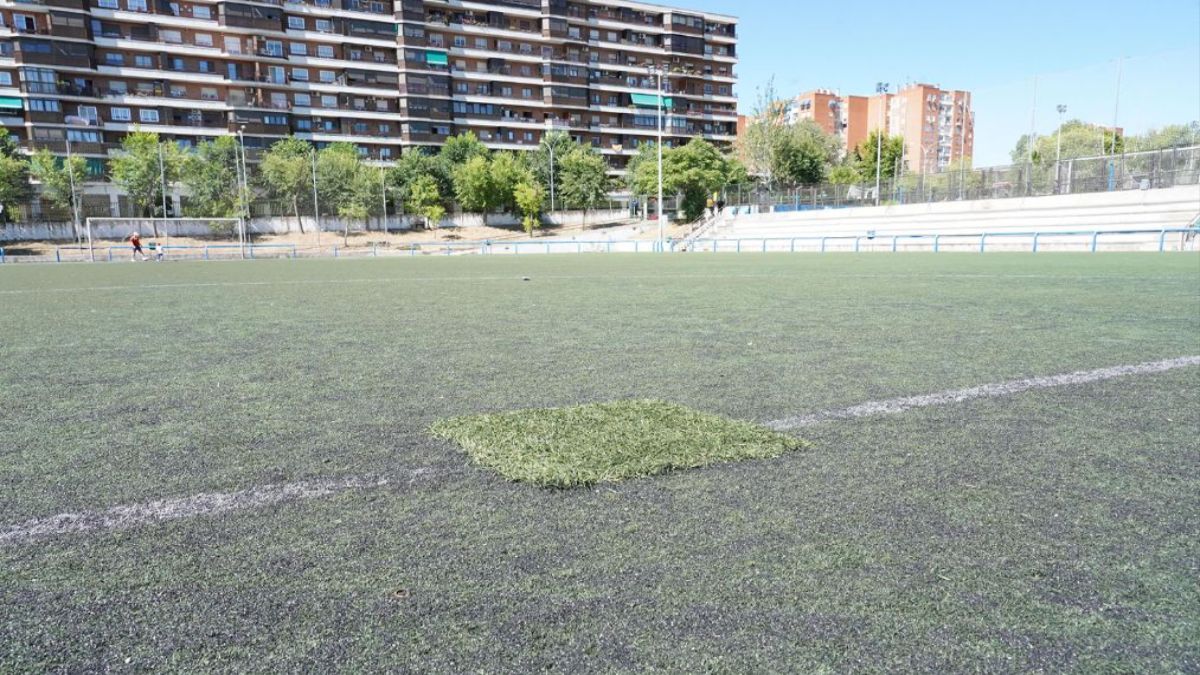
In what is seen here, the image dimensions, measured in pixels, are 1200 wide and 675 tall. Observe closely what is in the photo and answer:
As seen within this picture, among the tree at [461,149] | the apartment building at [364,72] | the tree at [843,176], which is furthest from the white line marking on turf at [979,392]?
the tree at [843,176]

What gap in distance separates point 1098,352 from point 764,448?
11.1 feet

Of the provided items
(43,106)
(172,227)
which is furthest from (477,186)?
(43,106)

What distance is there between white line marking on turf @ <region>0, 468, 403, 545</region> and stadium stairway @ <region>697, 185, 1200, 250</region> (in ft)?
77.2

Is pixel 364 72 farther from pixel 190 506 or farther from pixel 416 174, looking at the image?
pixel 190 506

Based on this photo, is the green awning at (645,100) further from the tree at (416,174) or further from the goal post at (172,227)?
the goal post at (172,227)

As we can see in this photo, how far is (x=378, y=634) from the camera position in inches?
64.1

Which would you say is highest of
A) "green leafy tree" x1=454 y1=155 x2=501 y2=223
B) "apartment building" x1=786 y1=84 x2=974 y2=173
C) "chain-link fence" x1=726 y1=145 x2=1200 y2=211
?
"apartment building" x1=786 y1=84 x2=974 y2=173

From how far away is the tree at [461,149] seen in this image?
64.6 metres

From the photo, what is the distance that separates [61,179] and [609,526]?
6134cm

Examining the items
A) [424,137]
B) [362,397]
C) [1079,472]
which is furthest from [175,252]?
[1079,472]

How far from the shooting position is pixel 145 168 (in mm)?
51969

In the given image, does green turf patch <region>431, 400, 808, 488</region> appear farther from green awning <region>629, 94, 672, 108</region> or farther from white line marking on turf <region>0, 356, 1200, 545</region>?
green awning <region>629, 94, 672, 108</region>

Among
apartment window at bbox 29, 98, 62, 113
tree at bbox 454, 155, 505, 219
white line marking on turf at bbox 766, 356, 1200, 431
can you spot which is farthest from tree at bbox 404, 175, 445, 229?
white line marking on turf at bbox 766, 356, 1200, 431

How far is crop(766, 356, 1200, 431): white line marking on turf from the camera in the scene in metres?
3.41
